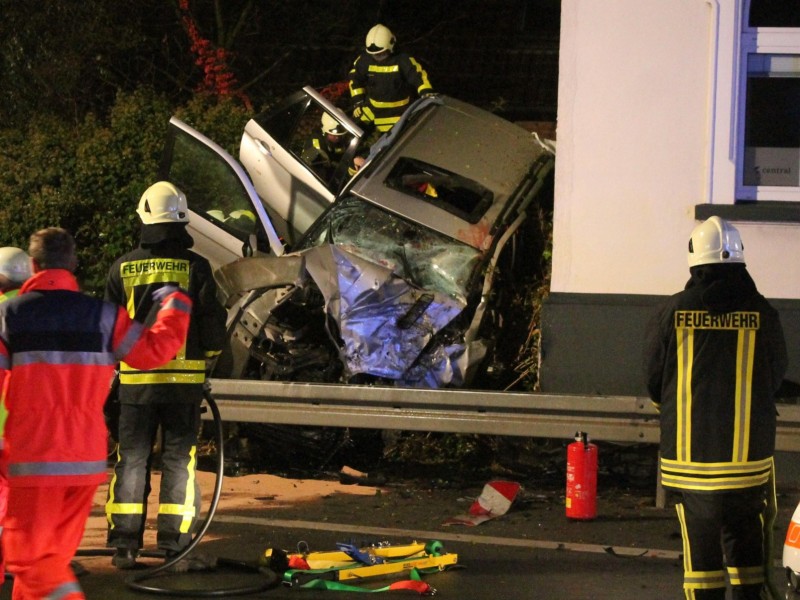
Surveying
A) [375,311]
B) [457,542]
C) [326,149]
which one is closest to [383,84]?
[326,149]

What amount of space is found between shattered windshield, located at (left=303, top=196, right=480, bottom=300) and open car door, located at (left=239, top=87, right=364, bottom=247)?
0.36m

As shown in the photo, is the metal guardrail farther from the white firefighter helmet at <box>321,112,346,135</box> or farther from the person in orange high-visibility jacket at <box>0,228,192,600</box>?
the person in orange high-visibility jacket at <box>0,228,192,600</box>

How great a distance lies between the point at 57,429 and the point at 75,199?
22.1ft

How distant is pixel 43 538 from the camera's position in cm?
453

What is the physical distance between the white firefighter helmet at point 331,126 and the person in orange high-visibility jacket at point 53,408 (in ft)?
17.2

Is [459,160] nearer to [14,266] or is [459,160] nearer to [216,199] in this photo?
[216,199]

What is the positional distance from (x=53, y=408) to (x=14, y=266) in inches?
68.6

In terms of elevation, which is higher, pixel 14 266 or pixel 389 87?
pixel 389 87

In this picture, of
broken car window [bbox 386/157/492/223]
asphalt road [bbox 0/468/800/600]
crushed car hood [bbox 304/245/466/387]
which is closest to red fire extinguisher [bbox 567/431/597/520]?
asphalt road [bbox 0/468/800/600]

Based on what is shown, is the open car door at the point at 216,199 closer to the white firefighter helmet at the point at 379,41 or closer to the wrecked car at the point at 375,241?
the wrecked car at the point at 375,241

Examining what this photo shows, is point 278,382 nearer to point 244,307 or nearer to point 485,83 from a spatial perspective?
point 244,307

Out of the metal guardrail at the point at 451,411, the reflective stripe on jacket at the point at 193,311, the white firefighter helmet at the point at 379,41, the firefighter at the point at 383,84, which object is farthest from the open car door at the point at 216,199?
the white firefighter helmet at the point at 379,41

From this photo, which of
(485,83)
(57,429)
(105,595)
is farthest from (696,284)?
(485,83)

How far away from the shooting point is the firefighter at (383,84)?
11.0m
